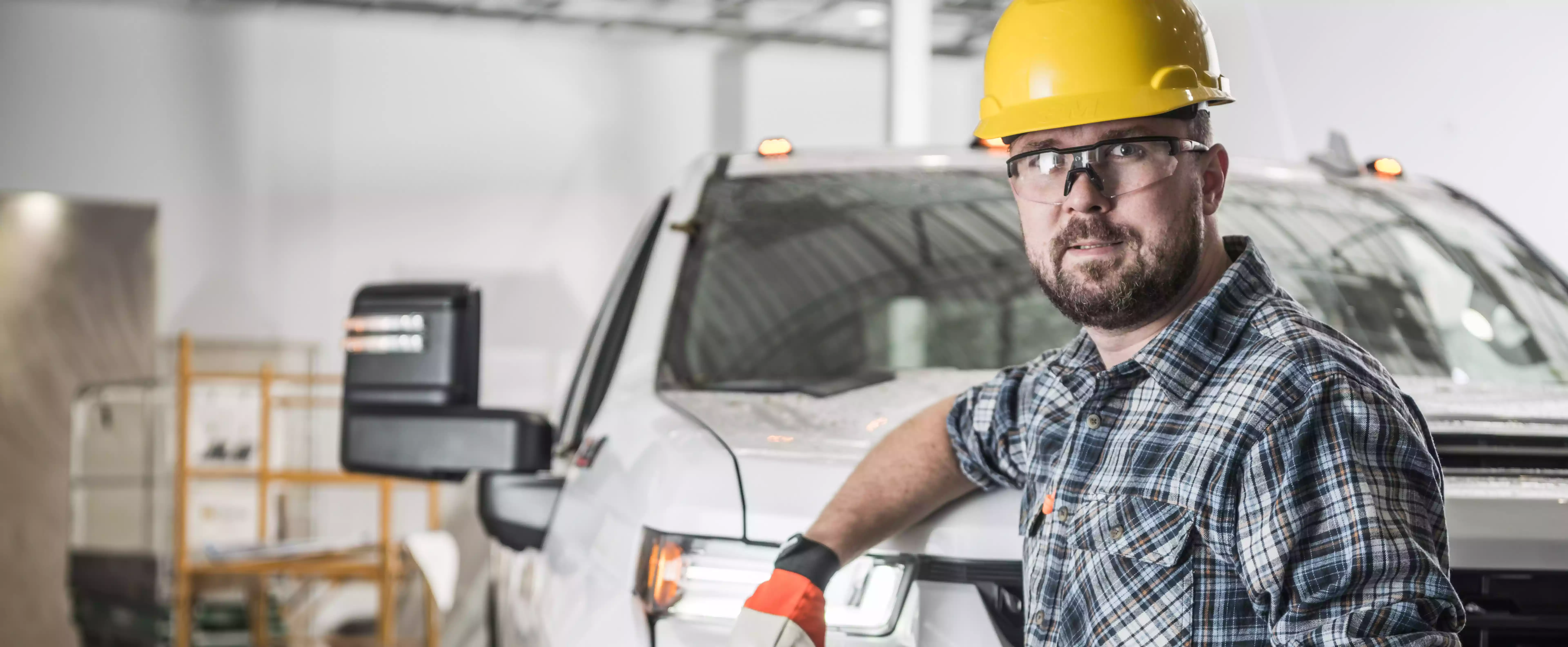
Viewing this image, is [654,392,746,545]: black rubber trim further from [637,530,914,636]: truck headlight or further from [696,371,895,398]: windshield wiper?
[696,371,895,398]: windshield wiper

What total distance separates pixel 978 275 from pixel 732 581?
1159 millimetres

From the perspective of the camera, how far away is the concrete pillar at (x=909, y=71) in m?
6.63

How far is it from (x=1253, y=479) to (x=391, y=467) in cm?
135

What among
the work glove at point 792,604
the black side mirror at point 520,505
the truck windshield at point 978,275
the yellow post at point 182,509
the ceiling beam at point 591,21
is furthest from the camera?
the ceiling beam at point 591,21

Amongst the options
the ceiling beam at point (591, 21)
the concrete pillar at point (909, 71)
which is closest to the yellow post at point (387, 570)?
the ceiling beam at point (591, 21)

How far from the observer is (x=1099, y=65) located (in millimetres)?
1391

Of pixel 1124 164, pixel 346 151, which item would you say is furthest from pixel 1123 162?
pixel 346 151

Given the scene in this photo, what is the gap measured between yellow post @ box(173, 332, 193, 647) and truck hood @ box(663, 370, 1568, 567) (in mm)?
5625

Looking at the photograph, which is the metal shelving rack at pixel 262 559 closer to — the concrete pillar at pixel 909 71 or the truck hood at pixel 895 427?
the concrete pillar at pixel 909 71

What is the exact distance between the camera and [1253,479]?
45.4 inches

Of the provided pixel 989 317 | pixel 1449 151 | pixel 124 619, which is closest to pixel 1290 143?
pixel 1449 151

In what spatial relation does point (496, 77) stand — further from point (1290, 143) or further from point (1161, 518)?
point (1161, 518)

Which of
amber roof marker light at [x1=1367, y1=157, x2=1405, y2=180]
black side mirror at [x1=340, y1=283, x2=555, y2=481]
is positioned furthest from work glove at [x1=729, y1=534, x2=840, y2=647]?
amber roof marker light at [x1=1367, y1=157, x2=1405, y2=180]

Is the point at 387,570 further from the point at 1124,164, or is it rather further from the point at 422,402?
the point at 1124,164
